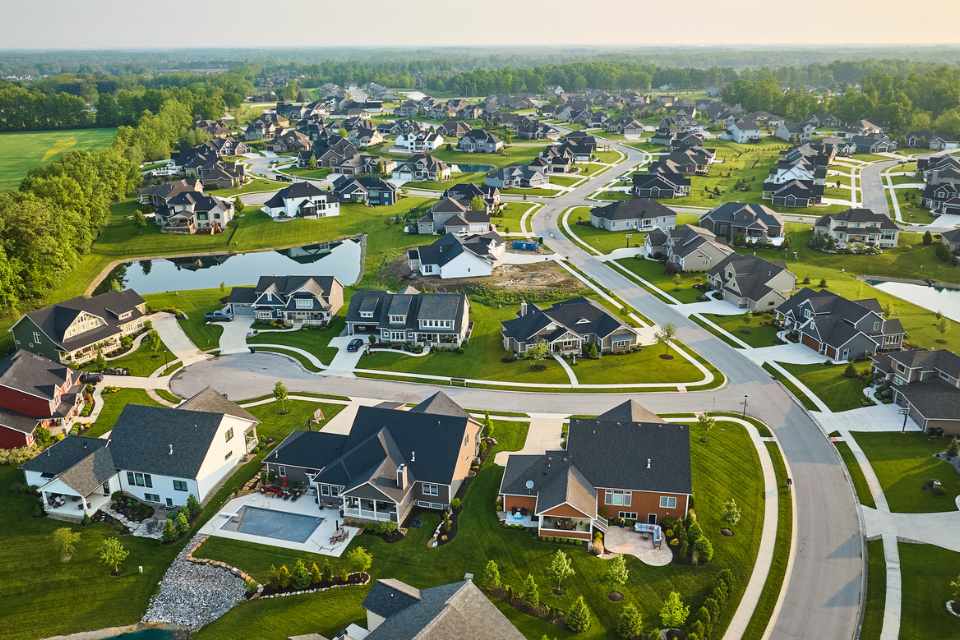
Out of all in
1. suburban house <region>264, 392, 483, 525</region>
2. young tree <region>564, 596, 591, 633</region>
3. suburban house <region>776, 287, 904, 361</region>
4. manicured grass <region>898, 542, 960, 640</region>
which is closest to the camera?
manicured grass <region>898, 542, 960, 640</region>

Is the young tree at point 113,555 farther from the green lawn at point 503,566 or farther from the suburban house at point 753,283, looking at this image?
the suburban house at point 753,283

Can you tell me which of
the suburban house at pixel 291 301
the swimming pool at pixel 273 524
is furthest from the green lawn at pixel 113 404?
the suburban house at pixel 291 301

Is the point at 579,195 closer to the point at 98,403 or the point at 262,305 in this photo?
the point at 262,305

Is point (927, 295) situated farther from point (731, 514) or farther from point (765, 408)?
point (731, 514)

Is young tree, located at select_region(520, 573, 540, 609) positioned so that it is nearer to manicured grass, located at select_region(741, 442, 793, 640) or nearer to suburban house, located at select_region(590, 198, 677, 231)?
manicured grass, located at select_region(741, 442, 793, 640)

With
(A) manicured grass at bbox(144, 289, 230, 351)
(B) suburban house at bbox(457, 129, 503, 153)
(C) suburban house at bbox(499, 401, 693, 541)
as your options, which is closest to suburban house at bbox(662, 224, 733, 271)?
(C) suburban house at bbox(499, 401, 693, 541)

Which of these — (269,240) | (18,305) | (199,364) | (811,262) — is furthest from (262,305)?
(811,262)
